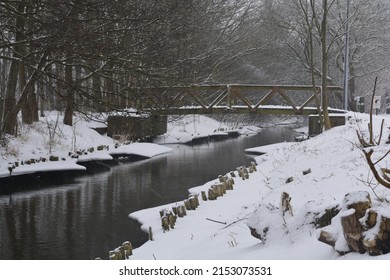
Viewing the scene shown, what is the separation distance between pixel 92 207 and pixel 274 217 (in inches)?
277

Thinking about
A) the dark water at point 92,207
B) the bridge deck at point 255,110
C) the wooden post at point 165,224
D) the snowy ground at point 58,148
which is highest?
the bridge deck at point 255,110

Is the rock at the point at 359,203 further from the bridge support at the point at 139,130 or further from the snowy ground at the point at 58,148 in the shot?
the bridge support at the point at 139,130

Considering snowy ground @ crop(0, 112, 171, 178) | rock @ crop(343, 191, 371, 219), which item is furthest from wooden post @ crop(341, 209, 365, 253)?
snowy ground @ crop(0, 112, 171, 178)

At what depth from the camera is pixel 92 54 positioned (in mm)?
10492

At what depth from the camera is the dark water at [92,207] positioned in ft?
28.7

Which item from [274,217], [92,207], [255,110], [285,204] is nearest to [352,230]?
[285,204]

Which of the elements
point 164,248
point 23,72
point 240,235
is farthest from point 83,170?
point 240,235

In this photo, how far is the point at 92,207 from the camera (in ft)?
38.5

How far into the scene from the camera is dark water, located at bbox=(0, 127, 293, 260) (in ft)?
28.7

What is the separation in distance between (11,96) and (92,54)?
25.7 ft

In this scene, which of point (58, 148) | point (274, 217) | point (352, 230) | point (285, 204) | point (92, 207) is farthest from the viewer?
point (58, 148)

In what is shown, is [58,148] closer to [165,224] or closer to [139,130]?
[139,130]

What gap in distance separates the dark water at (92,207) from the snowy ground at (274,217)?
0.82m

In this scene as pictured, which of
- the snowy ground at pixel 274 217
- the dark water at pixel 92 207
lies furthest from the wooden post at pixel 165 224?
the dark water at pixel 92 207
